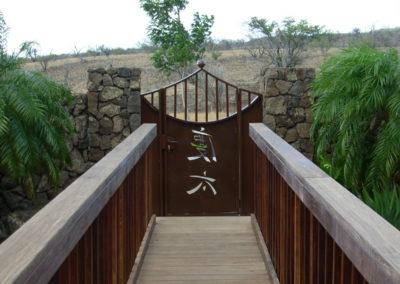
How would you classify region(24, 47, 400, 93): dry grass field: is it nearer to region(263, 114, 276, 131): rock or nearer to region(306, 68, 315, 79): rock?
region(306, 68, 315, 79): rock

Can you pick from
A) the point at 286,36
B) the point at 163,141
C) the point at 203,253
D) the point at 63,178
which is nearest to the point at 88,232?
the point at 203,253

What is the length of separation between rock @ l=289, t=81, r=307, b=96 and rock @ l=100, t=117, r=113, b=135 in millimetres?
2010

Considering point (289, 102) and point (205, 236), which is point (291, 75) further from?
point (205, 236)

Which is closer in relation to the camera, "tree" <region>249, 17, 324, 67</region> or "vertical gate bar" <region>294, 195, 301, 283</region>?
"vertical gate bar" <region>294, 195, 301, 283</region>

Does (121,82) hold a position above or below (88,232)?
above

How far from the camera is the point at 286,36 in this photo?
77.0 feet

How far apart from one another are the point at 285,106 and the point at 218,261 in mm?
2820

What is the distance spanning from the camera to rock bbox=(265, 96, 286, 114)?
17.9 ft

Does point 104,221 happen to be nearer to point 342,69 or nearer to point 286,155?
point 286,155

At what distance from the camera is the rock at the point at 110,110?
5.51m

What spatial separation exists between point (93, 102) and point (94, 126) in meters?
0.27

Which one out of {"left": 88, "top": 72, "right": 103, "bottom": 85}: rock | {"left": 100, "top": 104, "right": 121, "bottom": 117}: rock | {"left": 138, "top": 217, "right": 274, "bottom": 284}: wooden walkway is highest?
{"left": 88, "top": 72, "right": 103, "bottom": 85}: rock

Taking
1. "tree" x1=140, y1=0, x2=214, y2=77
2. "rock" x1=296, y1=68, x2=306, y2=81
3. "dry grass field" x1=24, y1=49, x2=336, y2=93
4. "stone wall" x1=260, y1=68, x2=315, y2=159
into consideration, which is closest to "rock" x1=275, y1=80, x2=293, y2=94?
"stone wall" x1=260, y1=68, x2=315, y2=159

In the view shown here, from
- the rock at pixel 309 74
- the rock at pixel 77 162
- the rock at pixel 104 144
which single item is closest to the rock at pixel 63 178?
the rock at pixel 77 162
